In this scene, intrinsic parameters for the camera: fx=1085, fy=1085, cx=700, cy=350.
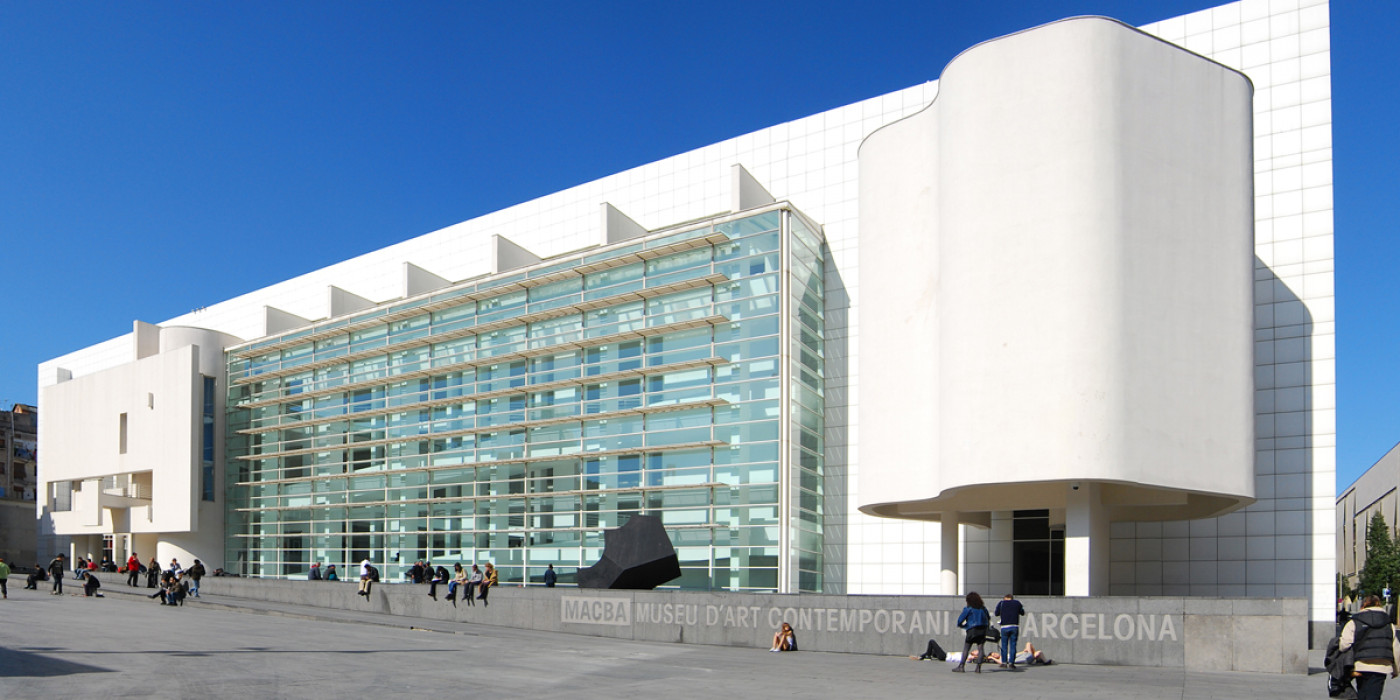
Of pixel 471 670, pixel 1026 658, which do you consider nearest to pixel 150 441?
pixel 471 670

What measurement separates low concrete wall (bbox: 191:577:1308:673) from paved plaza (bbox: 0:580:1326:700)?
1.77 feet

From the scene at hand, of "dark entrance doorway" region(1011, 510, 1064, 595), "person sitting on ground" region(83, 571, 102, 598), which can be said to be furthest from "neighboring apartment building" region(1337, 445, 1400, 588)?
"person sitting on ground" region(83, 571, 102, 598)

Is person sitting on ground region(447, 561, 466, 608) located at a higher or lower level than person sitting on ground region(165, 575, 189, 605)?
higher

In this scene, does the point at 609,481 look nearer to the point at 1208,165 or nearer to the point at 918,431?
the point at 918,431

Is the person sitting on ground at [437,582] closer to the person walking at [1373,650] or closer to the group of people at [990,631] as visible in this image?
the group of people at [990,631]

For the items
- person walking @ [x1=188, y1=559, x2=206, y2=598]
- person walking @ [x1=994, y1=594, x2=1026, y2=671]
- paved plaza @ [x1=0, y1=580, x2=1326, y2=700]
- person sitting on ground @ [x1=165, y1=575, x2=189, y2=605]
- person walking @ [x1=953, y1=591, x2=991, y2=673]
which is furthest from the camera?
person walking @ [x1=188, y1=559, x2=206, y2=598]

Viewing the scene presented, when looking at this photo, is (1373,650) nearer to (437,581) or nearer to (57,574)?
(437,581)

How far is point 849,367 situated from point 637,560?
1033cm

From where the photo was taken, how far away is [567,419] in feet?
129

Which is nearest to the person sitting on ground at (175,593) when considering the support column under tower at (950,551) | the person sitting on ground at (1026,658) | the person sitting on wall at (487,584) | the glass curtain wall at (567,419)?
the glass curtain wall at (567,419)

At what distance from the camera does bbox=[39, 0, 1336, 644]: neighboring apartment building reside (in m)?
24.8

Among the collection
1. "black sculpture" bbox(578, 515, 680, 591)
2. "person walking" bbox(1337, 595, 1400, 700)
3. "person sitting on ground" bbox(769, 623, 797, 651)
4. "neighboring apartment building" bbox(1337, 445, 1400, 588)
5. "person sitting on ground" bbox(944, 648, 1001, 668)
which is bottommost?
"neighboring apartment building" bbox(1337, 445, 1400, 588)

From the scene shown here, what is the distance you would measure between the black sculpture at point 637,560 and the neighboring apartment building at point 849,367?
14.0 feet

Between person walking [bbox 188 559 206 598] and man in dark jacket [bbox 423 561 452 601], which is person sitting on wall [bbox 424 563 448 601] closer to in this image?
man in dark jacket [bbox 423 561 452 601]
